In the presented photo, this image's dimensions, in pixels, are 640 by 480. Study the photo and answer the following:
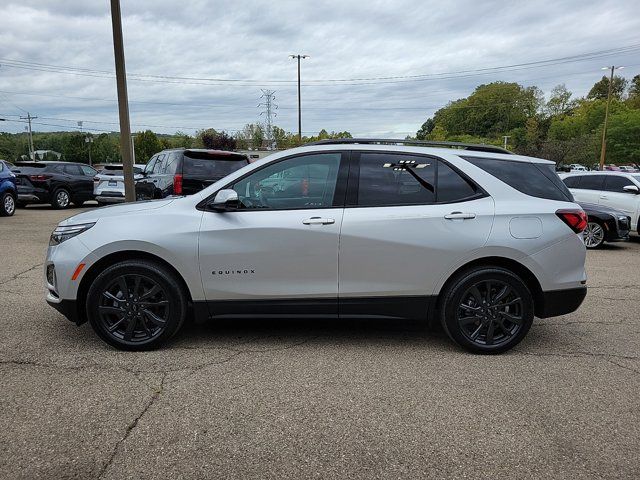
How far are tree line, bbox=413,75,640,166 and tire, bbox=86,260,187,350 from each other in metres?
52.2

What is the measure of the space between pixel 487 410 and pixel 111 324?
2960mm


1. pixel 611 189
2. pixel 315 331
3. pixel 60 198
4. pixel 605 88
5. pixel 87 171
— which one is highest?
pixel 605 88

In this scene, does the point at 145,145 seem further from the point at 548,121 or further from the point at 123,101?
the point at 123,101

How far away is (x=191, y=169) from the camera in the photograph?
955 cm

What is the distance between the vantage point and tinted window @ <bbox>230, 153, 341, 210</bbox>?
424 centimetres

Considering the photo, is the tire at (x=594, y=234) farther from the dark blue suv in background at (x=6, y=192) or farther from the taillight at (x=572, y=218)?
the dark blue suv in background at (x=6, y=192)

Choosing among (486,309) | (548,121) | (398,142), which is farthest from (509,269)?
(548,121)

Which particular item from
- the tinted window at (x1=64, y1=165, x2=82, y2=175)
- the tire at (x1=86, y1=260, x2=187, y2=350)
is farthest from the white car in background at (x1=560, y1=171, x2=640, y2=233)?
the tinted window at (x1=64, y1=165, x2=82, y2=175)

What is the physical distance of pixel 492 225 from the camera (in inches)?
163

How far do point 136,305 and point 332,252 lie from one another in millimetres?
1646

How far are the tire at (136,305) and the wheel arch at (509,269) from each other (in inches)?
86.4

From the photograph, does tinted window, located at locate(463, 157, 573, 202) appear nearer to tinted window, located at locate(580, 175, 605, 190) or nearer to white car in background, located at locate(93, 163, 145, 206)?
tinted window, located at locate(580, 175, 605, 190)

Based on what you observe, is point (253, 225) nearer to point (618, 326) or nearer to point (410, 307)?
point (410, 307)

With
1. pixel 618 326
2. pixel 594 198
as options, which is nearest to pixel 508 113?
pixel 594 198
